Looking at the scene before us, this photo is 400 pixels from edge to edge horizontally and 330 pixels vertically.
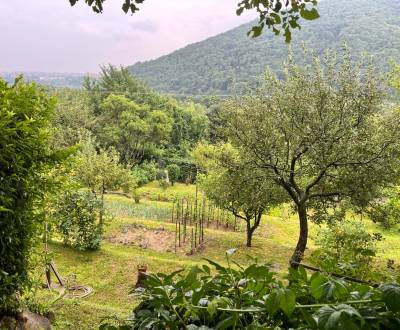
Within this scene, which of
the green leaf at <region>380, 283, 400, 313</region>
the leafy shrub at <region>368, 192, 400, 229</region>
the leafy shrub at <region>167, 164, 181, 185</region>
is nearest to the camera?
the green leaf at <region>380, 283, 400, 313</region>

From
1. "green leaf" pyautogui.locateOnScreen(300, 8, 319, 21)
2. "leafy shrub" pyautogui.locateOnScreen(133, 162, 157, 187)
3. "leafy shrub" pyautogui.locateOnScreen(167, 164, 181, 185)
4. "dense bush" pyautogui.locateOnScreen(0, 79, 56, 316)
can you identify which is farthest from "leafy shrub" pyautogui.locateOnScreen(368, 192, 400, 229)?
"leafy shrub" pyautogui.locateOnScreen(167, 164, 181, 185)

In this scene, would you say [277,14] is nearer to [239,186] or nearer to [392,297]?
[392,297]

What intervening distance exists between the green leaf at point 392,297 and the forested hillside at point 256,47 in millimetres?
79424

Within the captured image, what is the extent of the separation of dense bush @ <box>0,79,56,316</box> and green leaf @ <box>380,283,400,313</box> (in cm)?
420

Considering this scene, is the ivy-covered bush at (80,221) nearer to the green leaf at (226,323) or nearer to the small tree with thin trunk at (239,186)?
the small tree with thin trunk at (239,186)

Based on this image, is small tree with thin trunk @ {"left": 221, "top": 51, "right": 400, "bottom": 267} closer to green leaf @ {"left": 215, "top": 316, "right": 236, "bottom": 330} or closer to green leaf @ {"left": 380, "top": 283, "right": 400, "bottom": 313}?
green leaf @ {"left": 215, "top": 316, "right": 236, "bottom": 330}

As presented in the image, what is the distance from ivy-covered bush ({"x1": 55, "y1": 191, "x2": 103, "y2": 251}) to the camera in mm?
14156

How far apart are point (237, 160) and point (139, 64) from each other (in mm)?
149526

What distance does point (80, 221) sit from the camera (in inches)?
571

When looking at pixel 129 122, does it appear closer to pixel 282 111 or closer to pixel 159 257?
pixel 159 257

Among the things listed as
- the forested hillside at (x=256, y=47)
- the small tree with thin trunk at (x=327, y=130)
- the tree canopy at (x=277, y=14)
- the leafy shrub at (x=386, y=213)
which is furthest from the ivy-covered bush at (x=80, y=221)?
the forested hillside at (x=256, y=47)

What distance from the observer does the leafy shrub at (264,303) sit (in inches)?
35.9

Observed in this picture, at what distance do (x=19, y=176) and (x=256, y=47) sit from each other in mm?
116466

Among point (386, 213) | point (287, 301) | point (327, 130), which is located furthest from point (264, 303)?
point (386, 213)
